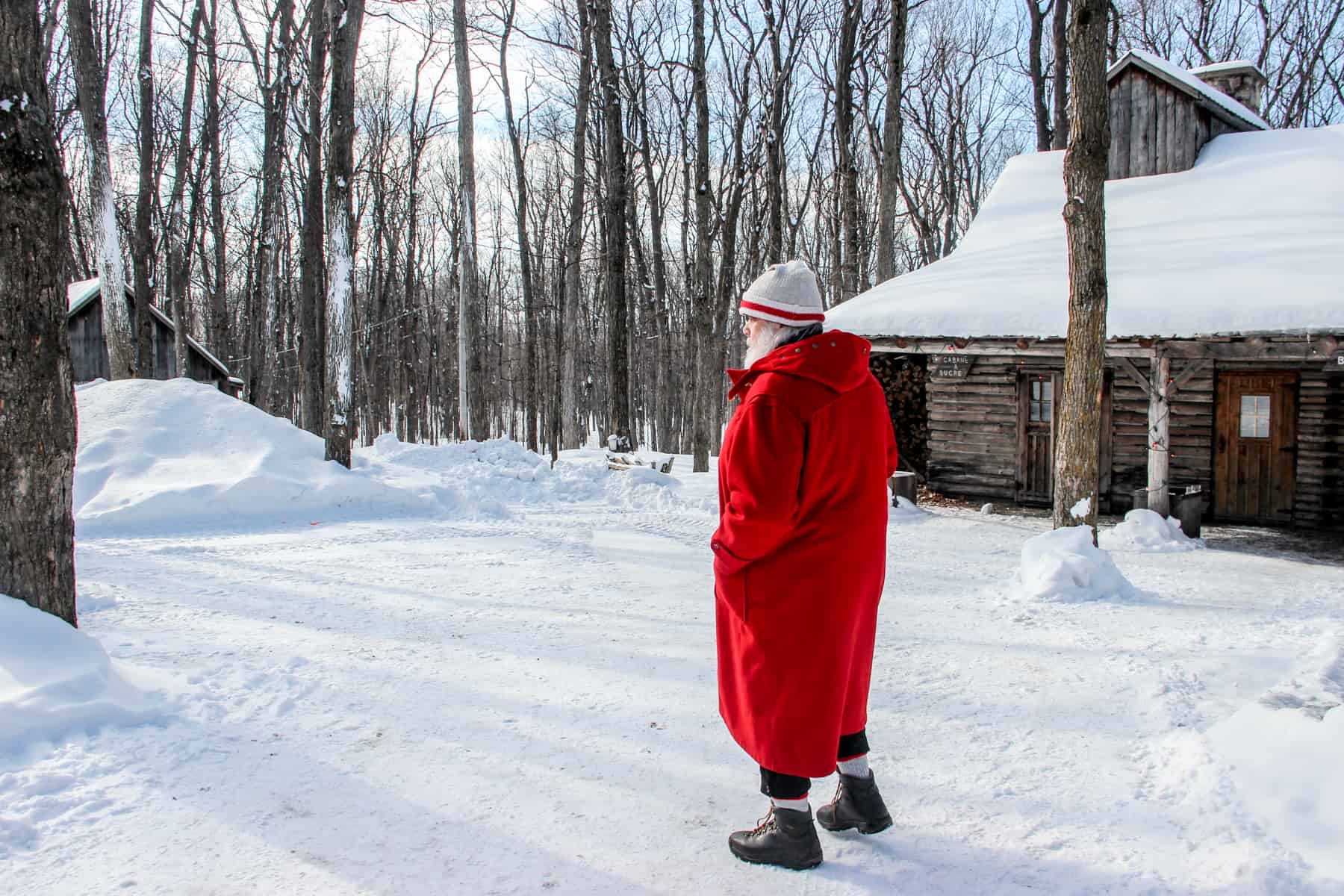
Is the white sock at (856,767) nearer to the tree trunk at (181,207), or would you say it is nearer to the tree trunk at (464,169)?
the tree trunk at (464,169)

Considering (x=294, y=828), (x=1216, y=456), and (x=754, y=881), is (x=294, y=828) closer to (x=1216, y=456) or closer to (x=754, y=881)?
(x=754, y=881)

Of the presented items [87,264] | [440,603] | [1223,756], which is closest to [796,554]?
[1223,756]

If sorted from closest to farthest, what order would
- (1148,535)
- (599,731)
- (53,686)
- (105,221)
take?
(53,686), (599,731), (1148,535), (105,221)

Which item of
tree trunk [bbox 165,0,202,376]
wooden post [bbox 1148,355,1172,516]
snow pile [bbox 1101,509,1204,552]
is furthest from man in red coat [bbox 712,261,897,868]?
tree trunk [bbox 165,0,202,376]

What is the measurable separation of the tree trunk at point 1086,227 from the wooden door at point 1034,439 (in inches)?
226

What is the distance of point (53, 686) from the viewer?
3713mm

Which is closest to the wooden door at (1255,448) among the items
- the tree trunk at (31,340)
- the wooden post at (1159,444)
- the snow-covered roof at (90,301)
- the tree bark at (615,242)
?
the wooden post at (1159,444)

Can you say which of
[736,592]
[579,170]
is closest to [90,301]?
[579,170]

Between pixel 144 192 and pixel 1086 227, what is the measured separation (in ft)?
59.1

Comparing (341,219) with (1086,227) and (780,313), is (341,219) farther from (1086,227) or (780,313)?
(780,313)

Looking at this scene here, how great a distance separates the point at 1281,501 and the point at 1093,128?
7150 mm

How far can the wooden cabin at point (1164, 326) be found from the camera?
10078mm

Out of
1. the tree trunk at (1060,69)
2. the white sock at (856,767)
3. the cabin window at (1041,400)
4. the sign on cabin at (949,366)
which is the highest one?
the tree trunk at (1060,69)

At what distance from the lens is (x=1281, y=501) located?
39.5 ft
